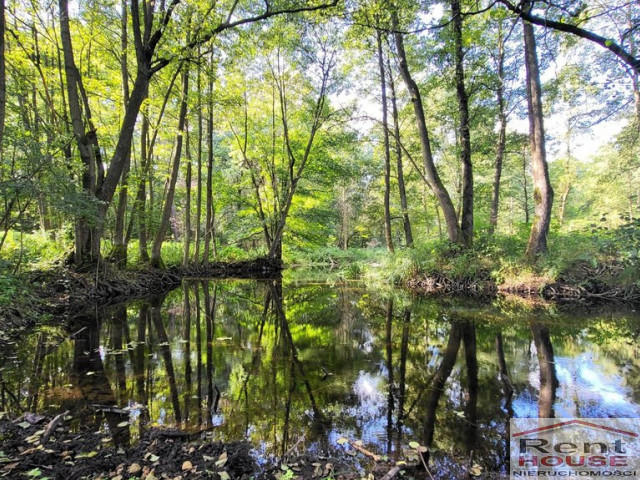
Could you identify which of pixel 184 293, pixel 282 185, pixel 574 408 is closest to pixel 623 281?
pixel 574 408

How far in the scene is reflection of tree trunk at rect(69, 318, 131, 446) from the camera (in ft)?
8.74

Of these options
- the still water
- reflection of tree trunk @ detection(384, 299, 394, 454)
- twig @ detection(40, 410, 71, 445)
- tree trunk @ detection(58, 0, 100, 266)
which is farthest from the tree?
reflection of tree trunk @ detection(384, 299, 394, 454)

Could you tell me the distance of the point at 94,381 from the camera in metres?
3.67

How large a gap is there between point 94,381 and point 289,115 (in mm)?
17029

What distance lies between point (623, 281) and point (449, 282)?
13.9ft

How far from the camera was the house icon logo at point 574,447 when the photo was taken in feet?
7.13

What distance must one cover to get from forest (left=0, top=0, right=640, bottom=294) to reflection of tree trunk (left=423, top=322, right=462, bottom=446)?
14.8 ft

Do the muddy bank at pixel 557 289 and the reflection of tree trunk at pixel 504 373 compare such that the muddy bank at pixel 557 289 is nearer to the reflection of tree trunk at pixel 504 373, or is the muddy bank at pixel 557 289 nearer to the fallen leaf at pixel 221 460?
the reflection of tree trunk at pixel 504 373

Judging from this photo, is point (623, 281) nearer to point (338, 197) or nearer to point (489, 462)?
point (489, 462)

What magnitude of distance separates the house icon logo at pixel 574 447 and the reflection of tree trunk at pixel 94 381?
119 inches

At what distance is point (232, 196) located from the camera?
61.4 feet

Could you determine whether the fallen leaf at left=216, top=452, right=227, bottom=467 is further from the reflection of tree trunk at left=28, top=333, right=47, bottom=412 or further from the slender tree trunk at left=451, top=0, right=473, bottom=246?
the slender tree trunk at left=451, top=0, right=473, bottom=246

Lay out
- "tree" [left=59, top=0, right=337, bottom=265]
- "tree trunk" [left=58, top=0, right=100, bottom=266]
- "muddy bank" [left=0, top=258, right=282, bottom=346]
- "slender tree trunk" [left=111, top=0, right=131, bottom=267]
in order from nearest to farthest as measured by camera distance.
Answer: "muddy bank" [left=0, top=258, right=282, bottom=346] → "tree" [left=59, top=0, right=337, bottom=265] → "tree trunk" [left=58, top=0, right=100, bottom=266] → "slender tree trunk" [left=111, top=0, right=131, bottom=267]

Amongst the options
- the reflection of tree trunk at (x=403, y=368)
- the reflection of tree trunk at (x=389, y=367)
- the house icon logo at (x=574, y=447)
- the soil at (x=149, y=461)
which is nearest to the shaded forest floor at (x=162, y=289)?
the reflection of tree trunk at (x=389, y=367)
